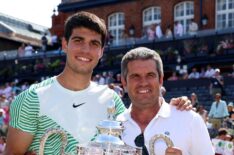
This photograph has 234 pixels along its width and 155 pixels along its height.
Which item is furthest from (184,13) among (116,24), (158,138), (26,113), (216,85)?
(158,138)

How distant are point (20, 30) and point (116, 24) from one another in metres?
16.4

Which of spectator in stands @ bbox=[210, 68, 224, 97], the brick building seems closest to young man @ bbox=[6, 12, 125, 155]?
spectator in stands @ bbox=[210, 68, 224, 97]

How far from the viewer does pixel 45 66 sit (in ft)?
88.3

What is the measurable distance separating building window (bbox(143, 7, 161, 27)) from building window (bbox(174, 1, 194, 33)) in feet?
4.41

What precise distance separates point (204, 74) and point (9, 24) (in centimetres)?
3241

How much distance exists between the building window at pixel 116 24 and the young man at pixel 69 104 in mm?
29012

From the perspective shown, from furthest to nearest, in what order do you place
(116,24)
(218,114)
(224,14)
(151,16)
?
(116,24)
(151,16)
(224,14)
(218,114)

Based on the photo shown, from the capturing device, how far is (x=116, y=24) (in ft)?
108

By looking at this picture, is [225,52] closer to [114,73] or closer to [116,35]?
[114,73]

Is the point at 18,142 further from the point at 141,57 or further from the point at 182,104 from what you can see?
the point at 182,104

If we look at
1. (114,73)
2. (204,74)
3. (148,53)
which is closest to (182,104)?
(148,53)

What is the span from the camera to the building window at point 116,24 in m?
32.7

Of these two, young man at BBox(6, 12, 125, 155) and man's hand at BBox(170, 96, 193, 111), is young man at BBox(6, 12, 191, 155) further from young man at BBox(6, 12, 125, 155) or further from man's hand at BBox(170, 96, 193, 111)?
man's hand at BBox(170, 96, 193, 111)

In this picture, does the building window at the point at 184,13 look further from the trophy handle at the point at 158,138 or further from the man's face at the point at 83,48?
the trophy handle at the point at 158,138
